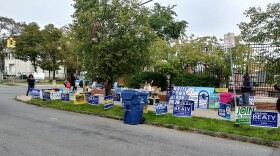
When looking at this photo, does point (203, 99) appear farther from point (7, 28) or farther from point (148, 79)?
point (7, 28)

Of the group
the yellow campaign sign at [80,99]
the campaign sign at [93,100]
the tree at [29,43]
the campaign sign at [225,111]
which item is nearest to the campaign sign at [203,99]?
the campaign sign at [225,111]

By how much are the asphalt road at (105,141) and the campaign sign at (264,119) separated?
4.20 ft

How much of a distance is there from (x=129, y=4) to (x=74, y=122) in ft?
21.7

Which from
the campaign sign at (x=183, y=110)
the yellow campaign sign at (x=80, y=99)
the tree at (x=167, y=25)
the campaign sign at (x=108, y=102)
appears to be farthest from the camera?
the tree at (x=167, y=25)

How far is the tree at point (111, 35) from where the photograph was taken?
1416 centimetres

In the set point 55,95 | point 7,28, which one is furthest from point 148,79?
point 7,28

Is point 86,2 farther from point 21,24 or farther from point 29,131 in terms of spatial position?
point 21,24

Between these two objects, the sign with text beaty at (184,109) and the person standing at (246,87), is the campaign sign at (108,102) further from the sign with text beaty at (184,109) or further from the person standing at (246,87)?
the person standing at (246,87)

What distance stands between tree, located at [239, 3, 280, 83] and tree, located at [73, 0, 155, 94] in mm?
5963

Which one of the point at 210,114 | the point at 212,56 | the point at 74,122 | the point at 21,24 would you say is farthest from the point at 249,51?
the point at 21,24

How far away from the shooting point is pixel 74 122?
446 inches

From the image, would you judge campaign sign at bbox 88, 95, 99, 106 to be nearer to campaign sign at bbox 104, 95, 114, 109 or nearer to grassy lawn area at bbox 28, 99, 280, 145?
grassy lawn area at bbox 28, 99, 280, 145

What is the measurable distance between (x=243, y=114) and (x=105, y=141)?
4.66m

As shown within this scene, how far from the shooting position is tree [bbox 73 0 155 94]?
1416cm
